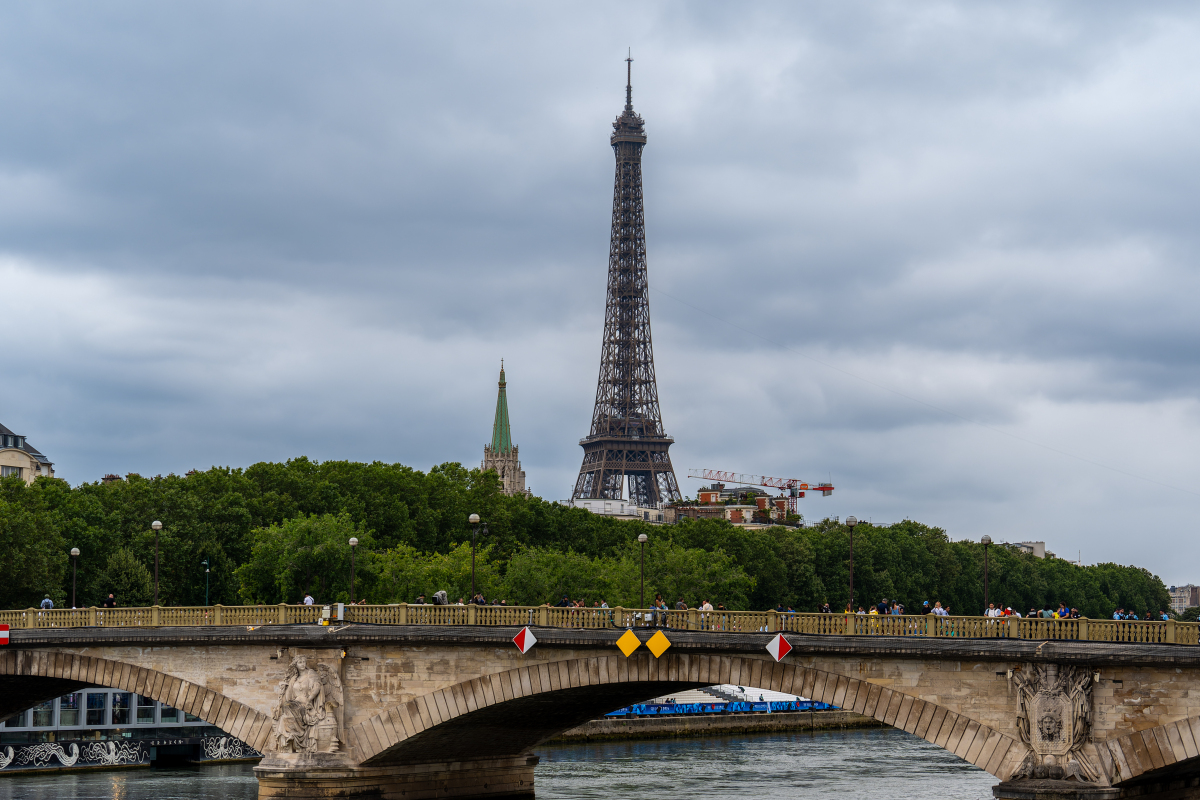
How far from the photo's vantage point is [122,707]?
7019cm

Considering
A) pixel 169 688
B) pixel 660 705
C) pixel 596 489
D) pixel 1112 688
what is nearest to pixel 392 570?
pixel 660 705

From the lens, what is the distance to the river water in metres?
57.9

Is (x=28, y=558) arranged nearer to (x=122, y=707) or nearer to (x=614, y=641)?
(x=122, y=707)

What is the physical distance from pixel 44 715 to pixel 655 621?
116ft

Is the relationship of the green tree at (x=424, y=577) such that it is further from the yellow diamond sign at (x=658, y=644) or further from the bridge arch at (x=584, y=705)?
the yellow diamond sign at (x=658, y=644)

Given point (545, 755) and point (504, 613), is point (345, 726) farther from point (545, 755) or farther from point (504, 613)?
point (545, 755)

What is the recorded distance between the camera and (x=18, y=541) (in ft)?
258

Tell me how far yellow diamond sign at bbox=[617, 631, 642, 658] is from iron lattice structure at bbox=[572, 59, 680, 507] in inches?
5825

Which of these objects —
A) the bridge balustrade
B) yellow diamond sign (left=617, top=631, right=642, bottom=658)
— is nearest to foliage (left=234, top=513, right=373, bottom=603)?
the bridge balustrade

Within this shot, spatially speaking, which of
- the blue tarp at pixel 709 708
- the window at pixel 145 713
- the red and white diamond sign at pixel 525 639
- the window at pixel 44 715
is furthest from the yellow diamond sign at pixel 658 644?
the blue tarp at pixel 709 708

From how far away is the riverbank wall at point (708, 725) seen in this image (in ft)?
256

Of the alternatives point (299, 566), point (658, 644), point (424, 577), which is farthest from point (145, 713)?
point (658, 644)

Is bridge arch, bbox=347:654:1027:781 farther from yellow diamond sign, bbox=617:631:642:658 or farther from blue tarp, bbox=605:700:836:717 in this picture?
blue tarp, bbox=605:700:836:717

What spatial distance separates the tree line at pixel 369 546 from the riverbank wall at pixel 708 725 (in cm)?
828
